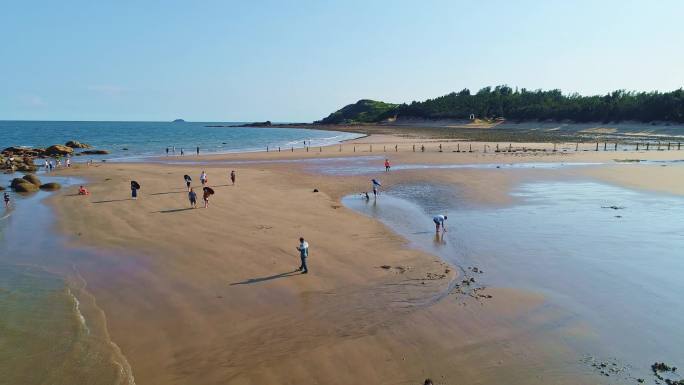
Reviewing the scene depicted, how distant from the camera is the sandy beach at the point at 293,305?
9.52 meters

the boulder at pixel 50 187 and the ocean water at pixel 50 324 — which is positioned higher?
the boulder at pixel 50 187

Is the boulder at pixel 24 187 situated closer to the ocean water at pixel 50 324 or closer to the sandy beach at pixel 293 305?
the sandy beach at pixel 293 305

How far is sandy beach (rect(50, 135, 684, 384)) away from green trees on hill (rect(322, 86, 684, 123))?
107 metres

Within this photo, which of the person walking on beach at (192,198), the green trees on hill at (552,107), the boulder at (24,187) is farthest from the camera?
the green trees on hill at (552,107)

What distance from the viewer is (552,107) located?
128375 mm

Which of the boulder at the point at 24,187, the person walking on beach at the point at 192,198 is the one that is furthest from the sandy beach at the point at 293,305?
the boulder at the point at 24,187

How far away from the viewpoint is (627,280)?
1423 cm

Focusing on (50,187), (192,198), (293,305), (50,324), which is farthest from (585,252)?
(50,187)

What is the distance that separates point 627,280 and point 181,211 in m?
20.0

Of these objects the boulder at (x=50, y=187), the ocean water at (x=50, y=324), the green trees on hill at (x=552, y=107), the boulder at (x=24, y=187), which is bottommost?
the ocean water at (x=50, y=324)

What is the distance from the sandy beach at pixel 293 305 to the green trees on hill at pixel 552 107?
10703 centimetres

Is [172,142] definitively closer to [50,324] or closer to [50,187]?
[50,187]

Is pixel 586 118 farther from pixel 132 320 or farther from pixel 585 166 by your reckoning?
pixel 132 320

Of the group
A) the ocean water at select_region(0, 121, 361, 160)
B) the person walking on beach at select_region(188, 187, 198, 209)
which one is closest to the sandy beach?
the person walking on beach at select_region(188, 187, 198, 209)
